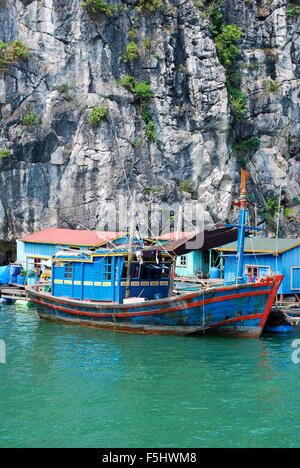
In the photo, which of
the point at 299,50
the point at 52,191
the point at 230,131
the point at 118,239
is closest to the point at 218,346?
the point at 118,239

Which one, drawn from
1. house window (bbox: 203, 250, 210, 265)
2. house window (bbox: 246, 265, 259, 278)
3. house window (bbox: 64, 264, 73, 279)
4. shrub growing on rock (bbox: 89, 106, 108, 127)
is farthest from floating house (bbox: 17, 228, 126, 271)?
shrub growing on rock (bbox: 89, 106, 108, 127)

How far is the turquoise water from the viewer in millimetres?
13617

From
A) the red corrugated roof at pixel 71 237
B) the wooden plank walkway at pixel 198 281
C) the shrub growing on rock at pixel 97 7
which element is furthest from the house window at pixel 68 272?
the shrub growing on rock at pixel 97 7

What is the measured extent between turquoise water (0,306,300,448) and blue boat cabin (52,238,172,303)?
319 cm

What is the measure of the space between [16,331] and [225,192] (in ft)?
89.3

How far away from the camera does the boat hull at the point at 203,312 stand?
24.5 meters

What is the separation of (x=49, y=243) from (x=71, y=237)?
1.58m

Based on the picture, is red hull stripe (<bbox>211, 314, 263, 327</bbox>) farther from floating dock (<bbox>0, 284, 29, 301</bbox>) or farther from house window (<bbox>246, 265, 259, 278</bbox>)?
floating dock (<bbox>0, 284, 29, 301</bbox>)

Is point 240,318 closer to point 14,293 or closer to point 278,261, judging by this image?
point 278,261

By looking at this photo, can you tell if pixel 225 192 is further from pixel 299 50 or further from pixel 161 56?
pixel 299 50

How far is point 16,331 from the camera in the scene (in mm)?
26469

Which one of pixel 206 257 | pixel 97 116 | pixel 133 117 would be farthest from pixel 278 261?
pixel 133 117

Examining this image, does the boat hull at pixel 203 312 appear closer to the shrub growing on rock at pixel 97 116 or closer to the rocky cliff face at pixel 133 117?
the rocky cliff face at pixel 133 117

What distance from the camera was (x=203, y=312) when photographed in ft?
82.4
